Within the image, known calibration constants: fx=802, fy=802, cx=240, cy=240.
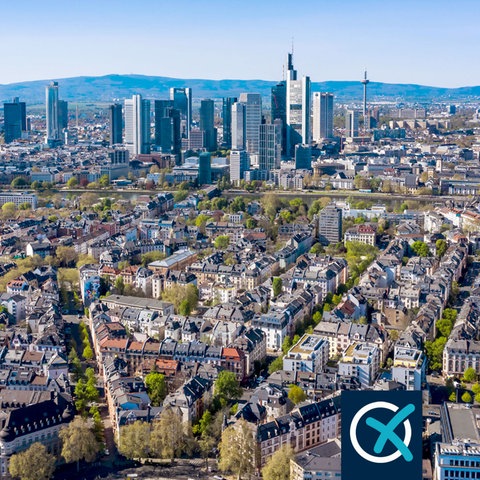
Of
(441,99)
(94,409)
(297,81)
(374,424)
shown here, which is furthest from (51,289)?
(441,99)

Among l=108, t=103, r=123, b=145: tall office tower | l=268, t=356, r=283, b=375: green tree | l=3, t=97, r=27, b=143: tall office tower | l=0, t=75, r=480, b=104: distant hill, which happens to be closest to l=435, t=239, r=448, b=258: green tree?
l=268, t=356, r=283, b=375: green tree

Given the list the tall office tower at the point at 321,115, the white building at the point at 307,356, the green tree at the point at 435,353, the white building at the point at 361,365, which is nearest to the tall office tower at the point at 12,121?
the tall office tower at the point at 321,115

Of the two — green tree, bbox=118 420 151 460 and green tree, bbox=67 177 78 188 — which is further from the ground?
green tree, bbox=67 177 78 188

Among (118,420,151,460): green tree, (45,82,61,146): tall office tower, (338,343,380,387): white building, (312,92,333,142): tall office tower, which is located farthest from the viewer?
(45,82,61,146): tall office tower

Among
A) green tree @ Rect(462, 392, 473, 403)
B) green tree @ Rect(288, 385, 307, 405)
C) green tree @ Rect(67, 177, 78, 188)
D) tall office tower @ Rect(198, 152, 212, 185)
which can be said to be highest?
tall office tower @ Rect(198, 152, 212, 185)

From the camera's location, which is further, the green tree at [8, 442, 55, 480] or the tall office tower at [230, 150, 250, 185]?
the tall office tower at [230, 150, 250, 185]

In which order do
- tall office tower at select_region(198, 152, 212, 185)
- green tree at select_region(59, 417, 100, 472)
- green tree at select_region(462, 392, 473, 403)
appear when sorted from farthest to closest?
1. tall office tower at select_region(198, 152, 212, 185)
2. green tree at select_region(462, 392, 473, 403)
3. green tree at select_region(59, 417, 100, 472)

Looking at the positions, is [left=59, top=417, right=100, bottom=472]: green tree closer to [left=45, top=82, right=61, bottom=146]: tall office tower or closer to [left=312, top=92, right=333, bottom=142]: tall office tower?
[left=312, top=92, right=333, bottom=142]: tall office tower

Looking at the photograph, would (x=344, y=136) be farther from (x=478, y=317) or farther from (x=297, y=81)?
(x=478, y=317)
